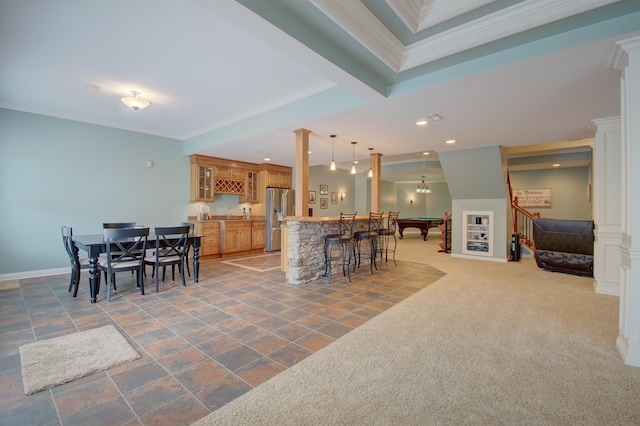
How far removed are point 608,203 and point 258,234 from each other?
688 centimetres

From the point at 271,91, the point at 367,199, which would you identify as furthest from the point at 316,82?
the point at 367,199

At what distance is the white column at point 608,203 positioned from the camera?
3979 millimetres

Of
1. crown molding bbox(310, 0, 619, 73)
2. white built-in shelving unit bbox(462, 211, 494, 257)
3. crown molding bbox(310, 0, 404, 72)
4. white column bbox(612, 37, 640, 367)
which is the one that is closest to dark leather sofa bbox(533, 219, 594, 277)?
white built-in shelving unit bbox(462, 211, 494, 257)

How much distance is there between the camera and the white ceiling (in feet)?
7.77

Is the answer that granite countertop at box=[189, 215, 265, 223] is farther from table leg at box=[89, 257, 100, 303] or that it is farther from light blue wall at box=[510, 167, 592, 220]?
light blue wall at box=[510, 167, 592, 220]

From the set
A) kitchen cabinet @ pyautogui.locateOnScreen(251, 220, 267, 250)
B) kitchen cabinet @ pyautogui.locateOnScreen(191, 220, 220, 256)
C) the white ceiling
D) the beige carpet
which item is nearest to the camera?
the beige carpet

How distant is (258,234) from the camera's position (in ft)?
25.7

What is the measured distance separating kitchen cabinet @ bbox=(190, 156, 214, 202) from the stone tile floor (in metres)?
2.44

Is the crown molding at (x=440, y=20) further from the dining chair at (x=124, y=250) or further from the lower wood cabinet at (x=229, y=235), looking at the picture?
the lower wood cabinet at (x=229, y=235)

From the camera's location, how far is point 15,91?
4.19m

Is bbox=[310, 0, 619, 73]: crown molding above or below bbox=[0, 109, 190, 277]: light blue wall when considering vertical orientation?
above

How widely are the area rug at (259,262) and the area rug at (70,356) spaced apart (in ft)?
10.2

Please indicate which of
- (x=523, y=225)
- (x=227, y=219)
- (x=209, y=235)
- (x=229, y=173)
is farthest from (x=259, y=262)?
(x=523, y=225)

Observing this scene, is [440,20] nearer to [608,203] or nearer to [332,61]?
[332,61]
